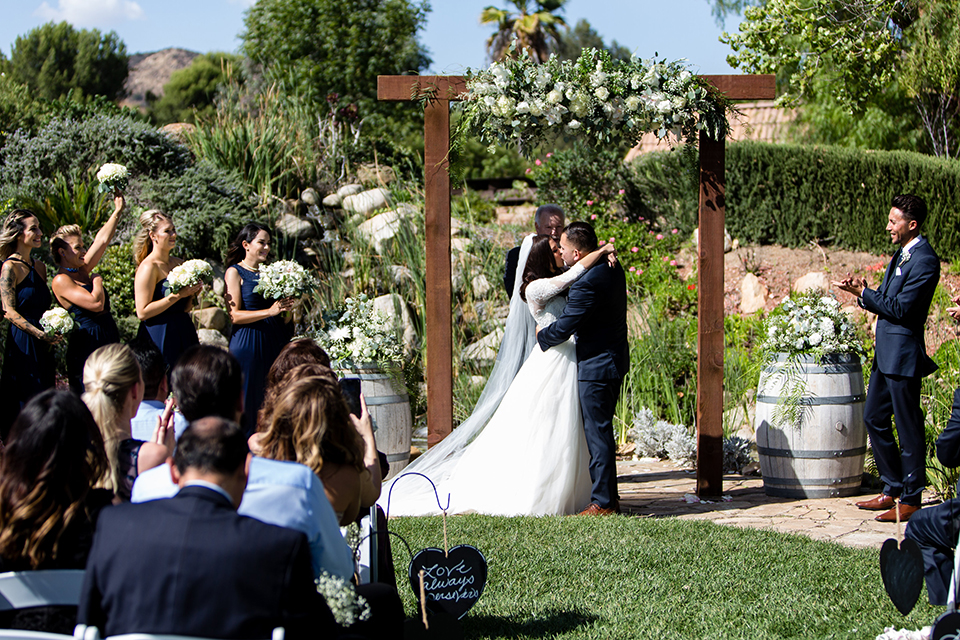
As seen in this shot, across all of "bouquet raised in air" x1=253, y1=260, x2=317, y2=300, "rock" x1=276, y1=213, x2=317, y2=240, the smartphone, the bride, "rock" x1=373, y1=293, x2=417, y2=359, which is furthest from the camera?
"rock" x1=276, y1=213, x2=317, y2=240

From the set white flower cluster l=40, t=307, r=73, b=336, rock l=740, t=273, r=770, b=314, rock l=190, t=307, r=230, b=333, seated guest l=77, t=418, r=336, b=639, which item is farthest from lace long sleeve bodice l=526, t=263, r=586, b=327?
A: rock l=740, t=273, r=770, b=314

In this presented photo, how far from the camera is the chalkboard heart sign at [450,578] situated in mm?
3297

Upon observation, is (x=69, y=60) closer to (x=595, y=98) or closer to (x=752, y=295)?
(x=752, y=295)

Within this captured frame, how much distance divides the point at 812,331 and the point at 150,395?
4.26 meters

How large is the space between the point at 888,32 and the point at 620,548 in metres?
11.7

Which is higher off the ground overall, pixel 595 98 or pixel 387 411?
pixel 595 98

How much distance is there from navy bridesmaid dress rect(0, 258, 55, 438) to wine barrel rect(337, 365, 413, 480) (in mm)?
2019

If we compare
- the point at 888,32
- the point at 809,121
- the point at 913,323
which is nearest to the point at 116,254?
the point at 913,323

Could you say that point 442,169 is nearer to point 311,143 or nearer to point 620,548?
point 620,548

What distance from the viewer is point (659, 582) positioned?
13.2 ft

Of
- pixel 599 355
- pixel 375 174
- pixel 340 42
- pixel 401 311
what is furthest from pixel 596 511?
pixel 340 42

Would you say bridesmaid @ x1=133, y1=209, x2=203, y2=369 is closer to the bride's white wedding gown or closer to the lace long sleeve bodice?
the bride's white wedding gown

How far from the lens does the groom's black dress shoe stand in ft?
17.3

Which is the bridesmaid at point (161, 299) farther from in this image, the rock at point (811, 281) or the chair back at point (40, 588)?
the rock at point (811, 281)
